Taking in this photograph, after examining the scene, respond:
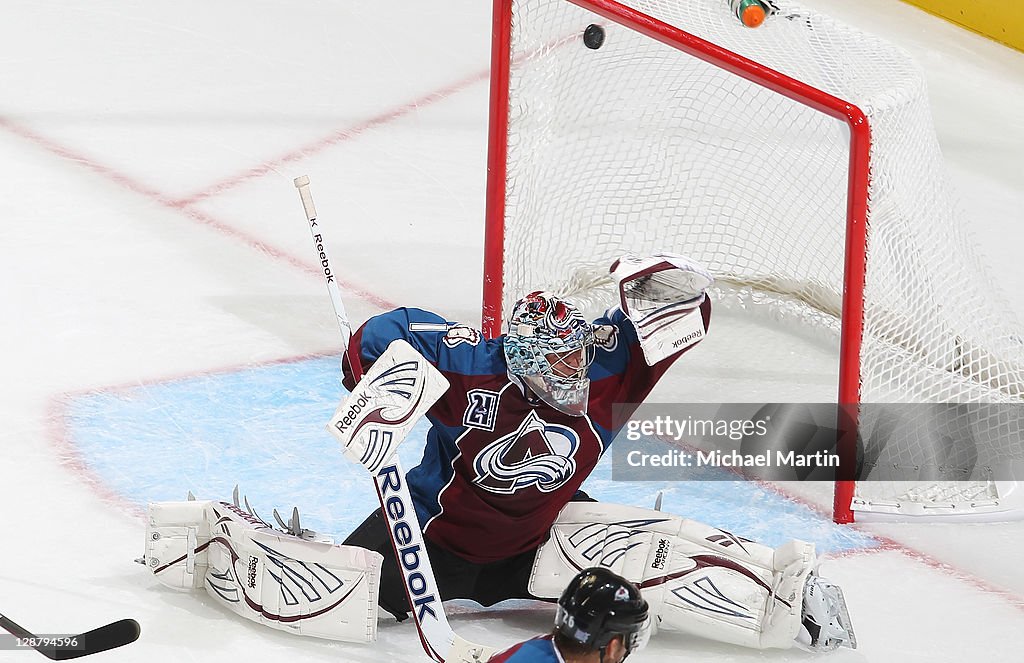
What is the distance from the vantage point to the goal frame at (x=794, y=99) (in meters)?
2.97

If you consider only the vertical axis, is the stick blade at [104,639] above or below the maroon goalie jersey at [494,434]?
below

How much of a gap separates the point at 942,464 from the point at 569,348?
1171mm

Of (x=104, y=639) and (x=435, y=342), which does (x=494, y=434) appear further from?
(x=104, y=639)

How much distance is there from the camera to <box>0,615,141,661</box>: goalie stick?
7.68 ft

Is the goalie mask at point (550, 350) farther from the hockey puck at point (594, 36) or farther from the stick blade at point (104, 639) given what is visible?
the hockey puck at point (594, 36)

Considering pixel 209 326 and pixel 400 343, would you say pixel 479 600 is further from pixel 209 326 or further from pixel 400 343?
pixel 209 326

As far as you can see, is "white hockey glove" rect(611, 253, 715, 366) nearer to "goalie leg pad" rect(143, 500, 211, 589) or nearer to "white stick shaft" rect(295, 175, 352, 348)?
"white stick shaft" rect(295, 175, 352, 348)

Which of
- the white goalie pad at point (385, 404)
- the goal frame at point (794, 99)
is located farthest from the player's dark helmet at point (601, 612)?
the goal frame at point (794, 99)

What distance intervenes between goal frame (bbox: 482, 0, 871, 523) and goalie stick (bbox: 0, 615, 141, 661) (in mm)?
1415

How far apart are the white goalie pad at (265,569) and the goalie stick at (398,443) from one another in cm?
8

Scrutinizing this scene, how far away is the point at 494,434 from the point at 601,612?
2.01 ft
